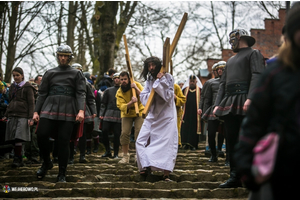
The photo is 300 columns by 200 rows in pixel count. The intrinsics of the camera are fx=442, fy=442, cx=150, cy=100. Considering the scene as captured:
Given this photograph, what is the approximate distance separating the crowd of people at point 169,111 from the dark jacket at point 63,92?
2cm

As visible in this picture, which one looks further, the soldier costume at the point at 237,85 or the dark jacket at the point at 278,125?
the soldier costume at the point at 237,85

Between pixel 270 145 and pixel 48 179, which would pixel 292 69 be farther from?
pixel 48 179

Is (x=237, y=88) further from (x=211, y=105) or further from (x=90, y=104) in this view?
(x=211, y=105)

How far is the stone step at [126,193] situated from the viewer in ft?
18.1

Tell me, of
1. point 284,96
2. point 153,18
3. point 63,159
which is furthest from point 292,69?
point 153,18

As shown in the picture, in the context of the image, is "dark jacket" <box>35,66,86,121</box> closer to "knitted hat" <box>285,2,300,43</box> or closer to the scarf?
the scarf

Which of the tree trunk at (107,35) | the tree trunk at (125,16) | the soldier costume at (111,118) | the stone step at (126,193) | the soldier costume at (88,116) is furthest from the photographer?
the tree trunk at (125,16)

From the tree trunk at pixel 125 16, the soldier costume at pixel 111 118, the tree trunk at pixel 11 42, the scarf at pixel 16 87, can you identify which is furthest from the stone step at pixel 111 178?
the tree trunk at pixel 125 16

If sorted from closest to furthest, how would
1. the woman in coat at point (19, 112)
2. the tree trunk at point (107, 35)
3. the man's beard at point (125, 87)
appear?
the woman in coat at point (19, 112), the man's beard at point (125, 87), the tree trunk at point (107, 35)

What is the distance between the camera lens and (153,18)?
20047 millimetres

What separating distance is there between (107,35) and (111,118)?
6537mm

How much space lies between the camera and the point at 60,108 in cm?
665

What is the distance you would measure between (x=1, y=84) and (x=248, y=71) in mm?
6182

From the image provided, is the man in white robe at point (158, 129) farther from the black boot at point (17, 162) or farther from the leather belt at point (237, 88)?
the black boot at point (17, 162)
